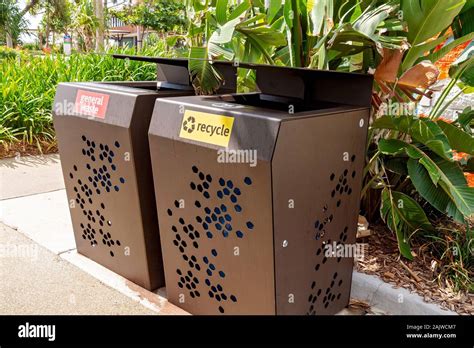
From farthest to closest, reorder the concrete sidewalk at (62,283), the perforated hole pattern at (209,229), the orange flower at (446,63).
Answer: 1. the orange flower at (446,63)
2. the concrete sidewalk at (62,283)
3. the perforated hole pattern at (209,229)

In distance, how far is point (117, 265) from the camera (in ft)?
9.36

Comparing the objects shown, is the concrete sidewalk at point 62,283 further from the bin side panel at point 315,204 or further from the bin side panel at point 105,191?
the bin side panel at point 315,204

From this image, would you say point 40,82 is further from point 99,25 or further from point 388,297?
point 99,25

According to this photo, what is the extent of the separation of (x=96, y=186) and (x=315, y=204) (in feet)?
4.66

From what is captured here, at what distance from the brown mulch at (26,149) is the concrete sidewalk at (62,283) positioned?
191 cm

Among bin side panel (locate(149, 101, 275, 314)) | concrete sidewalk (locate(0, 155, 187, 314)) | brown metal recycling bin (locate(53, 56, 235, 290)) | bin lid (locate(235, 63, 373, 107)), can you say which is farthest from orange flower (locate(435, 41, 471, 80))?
concrete sidewalk (locate(0, 155, 187, 314))

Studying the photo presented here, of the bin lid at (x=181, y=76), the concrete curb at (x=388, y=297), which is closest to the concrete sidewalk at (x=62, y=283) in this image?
the concrete curb at (x=388, y=297)

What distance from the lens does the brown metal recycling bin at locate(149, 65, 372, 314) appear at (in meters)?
1.88

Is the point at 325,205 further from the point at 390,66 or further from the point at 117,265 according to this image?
the point at 117,265

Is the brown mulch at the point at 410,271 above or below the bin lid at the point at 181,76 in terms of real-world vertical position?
below

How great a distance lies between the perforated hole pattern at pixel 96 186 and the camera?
2613mm

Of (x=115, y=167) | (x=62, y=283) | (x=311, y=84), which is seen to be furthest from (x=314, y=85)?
(x=62, y=283)

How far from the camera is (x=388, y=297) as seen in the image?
255 cm

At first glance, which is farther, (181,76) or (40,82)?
(40,82)
